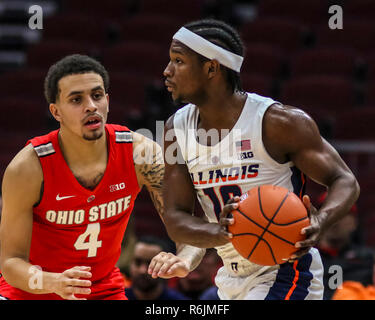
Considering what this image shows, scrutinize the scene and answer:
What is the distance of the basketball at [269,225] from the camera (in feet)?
10.5

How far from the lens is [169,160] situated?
3.87 metres

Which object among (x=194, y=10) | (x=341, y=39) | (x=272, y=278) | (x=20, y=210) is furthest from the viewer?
(x=194, y=10)

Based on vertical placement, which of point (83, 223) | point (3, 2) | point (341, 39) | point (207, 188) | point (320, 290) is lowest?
point (320, 290)

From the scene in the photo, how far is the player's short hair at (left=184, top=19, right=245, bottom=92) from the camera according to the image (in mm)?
3760

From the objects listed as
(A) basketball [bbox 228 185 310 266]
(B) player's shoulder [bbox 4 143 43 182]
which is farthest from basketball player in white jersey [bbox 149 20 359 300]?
(B) player's shoulder [bbox 4 143 43 182]

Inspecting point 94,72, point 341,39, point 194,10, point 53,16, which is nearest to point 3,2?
point 53,16

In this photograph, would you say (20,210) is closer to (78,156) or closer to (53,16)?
(78,156)

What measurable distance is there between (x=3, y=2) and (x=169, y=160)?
952 cm

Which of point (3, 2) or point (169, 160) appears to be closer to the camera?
point (169, 160)

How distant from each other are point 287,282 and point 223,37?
137 cm

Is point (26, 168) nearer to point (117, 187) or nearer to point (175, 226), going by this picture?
point (117, 187)

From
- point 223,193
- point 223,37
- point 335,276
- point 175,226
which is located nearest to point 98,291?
point 175,226

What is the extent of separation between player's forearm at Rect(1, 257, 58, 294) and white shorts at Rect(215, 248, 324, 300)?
3.36 ft

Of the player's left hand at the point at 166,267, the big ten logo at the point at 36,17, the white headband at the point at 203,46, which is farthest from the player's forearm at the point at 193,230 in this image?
the big ten logo at the point at 36,17
